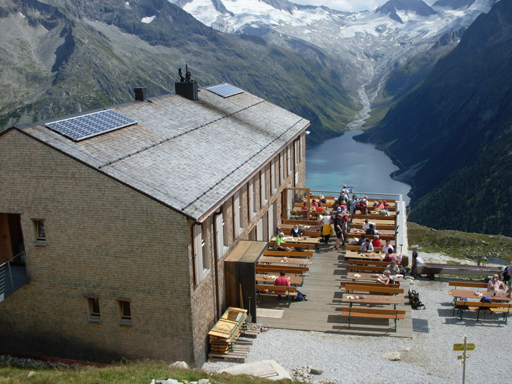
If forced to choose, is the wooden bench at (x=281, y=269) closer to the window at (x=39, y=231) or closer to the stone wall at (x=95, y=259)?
the stone wall at (x=95, y=259)

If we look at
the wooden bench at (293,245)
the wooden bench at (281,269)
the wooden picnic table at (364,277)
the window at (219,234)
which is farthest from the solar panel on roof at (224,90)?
the wooden picnic table at (364,277)

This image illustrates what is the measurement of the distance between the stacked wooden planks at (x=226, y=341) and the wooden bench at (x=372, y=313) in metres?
4.39

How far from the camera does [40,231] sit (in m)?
18.7

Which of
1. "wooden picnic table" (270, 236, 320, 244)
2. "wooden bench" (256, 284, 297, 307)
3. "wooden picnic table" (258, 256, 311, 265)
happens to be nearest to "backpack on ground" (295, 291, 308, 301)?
"wooden bench" (256, 284, 297, 307)

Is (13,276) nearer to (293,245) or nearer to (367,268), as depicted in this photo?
(293,245)

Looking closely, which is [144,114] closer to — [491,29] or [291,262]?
[291,262]

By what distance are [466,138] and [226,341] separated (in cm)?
13237

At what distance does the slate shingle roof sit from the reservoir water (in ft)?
345

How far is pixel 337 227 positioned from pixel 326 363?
1191cm

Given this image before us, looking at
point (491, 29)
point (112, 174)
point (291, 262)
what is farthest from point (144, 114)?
point (491, 29)

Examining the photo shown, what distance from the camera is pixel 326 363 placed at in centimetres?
1817

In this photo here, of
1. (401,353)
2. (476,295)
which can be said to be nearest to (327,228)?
(476,295)

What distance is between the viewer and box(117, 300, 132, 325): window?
18.2 meters

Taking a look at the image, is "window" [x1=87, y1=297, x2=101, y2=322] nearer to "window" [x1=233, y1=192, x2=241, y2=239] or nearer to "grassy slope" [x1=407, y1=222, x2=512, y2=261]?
"window" [x1=233, y1=192, x2=241, y2=239]
